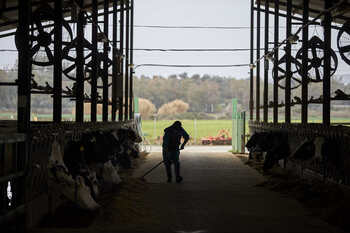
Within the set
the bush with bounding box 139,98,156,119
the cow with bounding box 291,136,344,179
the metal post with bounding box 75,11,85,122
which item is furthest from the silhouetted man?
the bush with bounding box 139,98,156,119

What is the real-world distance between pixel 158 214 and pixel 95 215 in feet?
3.48

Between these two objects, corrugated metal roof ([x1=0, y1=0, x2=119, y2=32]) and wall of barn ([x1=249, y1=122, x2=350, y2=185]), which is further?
corrugated metal roof ([x1=0, y1=0, x2=119, y2=32])

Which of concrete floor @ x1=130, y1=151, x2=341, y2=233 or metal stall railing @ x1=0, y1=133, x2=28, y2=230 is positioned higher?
metal stall railing @ x1=0, y1=133, x2=28, y2=230

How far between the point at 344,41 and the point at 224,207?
11.2 m

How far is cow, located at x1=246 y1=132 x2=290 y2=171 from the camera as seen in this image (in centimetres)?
1337

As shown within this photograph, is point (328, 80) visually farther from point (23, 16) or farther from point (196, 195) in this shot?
point (23, 16)

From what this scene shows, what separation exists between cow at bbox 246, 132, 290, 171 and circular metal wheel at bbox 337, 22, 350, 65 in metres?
4.34

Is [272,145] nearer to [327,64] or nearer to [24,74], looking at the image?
[327,64]

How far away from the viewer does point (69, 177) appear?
8125 mm

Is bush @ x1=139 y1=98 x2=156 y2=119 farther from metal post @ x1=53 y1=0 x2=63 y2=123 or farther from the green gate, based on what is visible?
metal post @ x1=53 y1=0 x2=63 y2=123

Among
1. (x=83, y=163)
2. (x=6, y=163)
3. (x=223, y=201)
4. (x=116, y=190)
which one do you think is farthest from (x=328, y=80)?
(x=6, y=163)

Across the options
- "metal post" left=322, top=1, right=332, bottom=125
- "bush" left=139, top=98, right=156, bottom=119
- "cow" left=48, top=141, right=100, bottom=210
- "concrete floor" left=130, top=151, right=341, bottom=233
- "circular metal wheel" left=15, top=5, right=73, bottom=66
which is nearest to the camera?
"concrete floor" left=130, top=151, right=341, bottom=233

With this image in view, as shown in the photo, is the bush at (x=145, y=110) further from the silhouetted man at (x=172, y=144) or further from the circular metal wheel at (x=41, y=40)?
the silhouetted man at (x=172, y=144)

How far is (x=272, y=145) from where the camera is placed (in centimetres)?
1503
